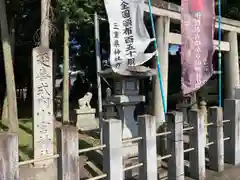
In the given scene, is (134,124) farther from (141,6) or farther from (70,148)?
(70,148)

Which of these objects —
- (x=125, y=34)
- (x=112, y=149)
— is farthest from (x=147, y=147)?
(x=125, y=34)

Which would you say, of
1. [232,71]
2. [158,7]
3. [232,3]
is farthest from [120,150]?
[232,3]

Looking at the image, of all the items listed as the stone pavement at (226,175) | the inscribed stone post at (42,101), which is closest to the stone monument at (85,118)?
the inscribed stone post at (42,101)

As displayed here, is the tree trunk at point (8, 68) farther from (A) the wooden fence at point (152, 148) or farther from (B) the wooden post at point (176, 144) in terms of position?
(B) the wooden post at point (176, 144)

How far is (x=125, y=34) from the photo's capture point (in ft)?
20.1

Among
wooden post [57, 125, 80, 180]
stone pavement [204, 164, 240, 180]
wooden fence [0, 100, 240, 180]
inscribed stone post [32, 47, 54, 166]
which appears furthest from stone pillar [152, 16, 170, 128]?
wooden post [57, 125, 80, 180]

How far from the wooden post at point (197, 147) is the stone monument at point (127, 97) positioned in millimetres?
1860

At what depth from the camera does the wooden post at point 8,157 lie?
2.71 metres

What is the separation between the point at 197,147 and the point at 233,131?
4.12 ft

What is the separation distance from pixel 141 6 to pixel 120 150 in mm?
3599

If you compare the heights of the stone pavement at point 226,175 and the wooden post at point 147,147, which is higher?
the wooden post at point 147,147

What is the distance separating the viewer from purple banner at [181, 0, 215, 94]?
6512 millimetres

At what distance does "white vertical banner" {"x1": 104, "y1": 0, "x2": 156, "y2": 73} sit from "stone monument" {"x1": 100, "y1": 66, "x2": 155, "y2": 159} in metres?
0.51

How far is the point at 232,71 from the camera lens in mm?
10703
